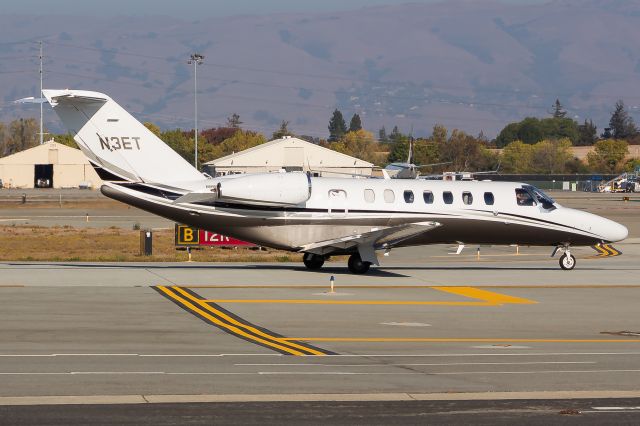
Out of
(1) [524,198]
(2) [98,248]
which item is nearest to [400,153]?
(2) [98,248]

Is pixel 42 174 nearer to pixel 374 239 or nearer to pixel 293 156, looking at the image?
pixel 293 156

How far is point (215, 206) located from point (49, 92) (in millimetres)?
5558

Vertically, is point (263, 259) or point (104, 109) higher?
point (104, 109)

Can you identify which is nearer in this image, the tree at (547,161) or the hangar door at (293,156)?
the hangar door at (293,156)

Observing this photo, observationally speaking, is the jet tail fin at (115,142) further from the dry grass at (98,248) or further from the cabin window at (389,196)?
the dry grass at (98,248)

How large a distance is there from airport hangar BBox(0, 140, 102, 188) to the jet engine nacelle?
12804cm

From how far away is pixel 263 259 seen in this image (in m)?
43.5

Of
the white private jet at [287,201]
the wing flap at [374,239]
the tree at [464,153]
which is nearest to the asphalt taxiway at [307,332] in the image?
the wing flap at [374,239]

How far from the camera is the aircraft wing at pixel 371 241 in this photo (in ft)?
112

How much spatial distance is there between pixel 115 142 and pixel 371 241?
772cm

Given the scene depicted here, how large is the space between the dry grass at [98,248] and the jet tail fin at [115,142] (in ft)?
27.1

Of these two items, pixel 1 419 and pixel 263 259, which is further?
pixel 263 259

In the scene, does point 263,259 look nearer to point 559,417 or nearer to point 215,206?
point 215,206

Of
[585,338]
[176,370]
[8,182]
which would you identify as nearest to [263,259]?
[585,338]
